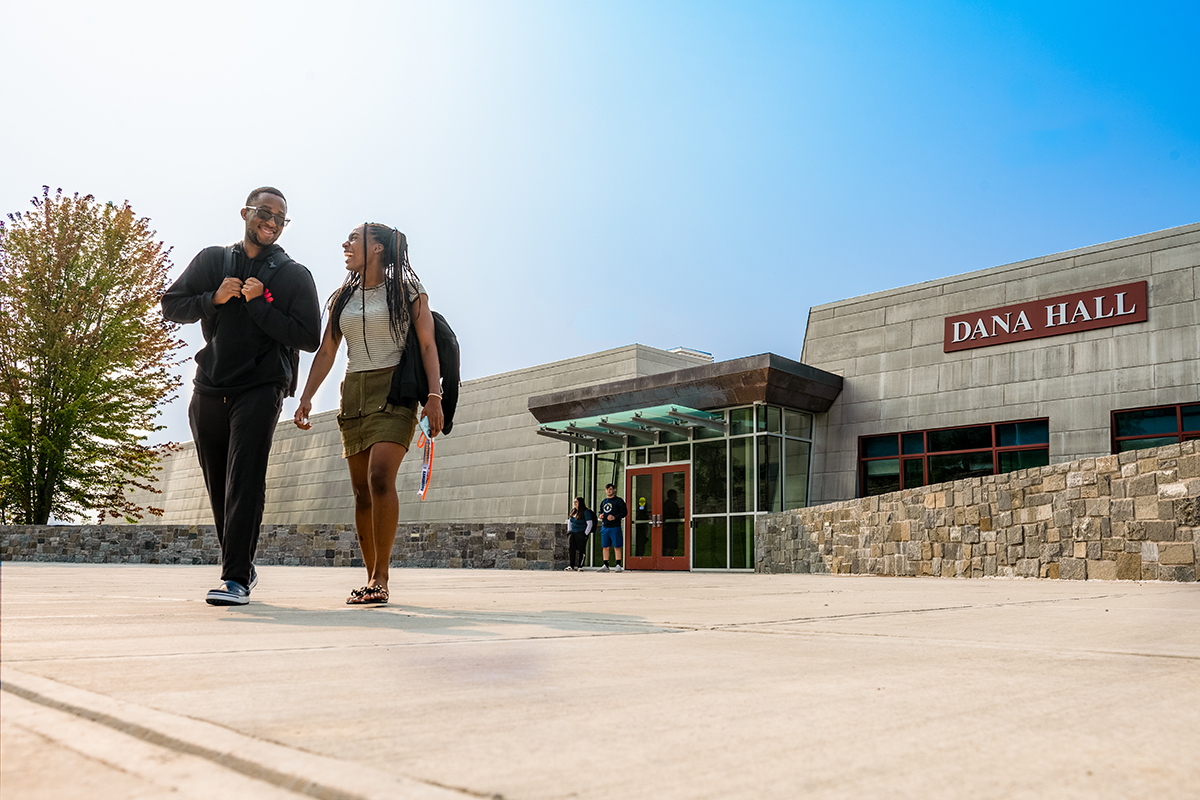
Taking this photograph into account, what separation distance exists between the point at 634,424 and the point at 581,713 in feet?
59.2

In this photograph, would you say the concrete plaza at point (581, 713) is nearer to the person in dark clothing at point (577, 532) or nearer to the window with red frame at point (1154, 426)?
the window with red frame at point (1154, 426)

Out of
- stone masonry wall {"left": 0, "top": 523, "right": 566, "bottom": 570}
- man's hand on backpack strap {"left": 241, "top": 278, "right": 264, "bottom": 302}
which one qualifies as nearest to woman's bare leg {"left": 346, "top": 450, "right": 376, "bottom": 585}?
man's hand on backpack strap {"left": 241, "top": 278, "right": 264, "bottom": 302}

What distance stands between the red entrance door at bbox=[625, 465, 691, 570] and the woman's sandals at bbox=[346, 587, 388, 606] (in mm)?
14611

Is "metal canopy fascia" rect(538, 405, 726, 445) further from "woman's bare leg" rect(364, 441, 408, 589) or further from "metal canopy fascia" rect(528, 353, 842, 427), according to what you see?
"woman's bare leg" rect(364, 441, 408, 589)

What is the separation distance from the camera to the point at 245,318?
13.3ft

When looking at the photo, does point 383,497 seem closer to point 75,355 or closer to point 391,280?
point 391,280

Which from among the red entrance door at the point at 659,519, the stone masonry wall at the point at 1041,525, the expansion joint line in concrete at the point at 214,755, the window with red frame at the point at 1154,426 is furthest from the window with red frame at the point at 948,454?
the expansion joint line in concrete at the point at 214,755

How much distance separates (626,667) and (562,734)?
70 centimetres

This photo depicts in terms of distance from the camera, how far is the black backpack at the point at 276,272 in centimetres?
407

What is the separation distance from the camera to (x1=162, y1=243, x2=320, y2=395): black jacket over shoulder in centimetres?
401

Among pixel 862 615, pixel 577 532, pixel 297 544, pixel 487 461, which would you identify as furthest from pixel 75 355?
pixel 862 615

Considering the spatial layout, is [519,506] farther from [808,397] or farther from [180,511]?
[180,511]

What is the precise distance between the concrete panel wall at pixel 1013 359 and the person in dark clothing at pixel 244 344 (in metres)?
15.0

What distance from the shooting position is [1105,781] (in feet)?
3.09
